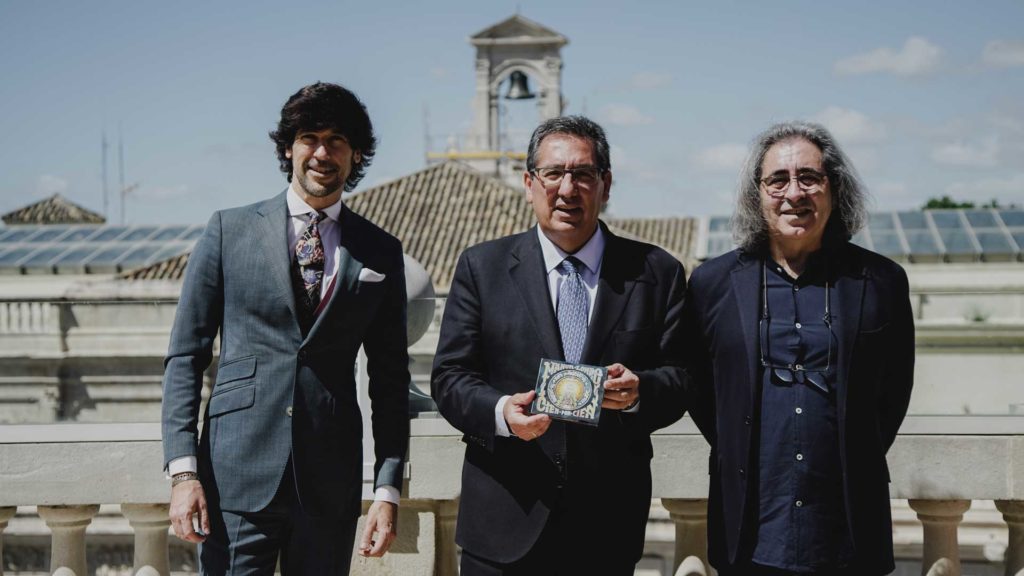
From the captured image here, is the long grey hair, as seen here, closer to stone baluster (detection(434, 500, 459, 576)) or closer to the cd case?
the cd case

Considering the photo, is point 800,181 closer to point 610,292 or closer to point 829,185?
point 829,185

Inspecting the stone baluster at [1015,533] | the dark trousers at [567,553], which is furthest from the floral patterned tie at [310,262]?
the stone baluster at [1015,533]

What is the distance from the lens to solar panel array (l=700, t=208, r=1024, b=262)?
886 inches

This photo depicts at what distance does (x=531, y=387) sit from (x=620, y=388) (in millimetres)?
288

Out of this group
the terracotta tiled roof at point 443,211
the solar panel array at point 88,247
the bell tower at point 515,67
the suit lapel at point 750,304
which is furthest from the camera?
the bell tower at point 515,67

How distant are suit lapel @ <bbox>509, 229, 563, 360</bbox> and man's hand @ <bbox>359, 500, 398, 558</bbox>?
65 centimetres

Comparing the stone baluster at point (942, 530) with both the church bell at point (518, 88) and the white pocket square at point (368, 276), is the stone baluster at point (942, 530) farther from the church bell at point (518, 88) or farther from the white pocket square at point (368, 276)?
the church bell at point (518, 88)

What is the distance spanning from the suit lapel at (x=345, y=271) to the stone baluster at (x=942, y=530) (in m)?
2.15

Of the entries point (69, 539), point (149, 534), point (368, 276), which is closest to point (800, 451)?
point (368, 276)

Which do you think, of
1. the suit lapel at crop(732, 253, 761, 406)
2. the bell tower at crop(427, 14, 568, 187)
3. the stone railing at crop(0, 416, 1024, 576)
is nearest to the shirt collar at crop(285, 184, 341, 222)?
the stone railing at crop(0, 416, 1024, 576)

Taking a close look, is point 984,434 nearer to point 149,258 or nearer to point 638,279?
point 638,279

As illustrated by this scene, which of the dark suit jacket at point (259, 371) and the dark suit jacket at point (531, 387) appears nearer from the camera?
the dark suit jacket at point (259, 371)

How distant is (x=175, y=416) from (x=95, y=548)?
17.9 ft

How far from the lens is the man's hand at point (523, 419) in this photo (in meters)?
2.77
